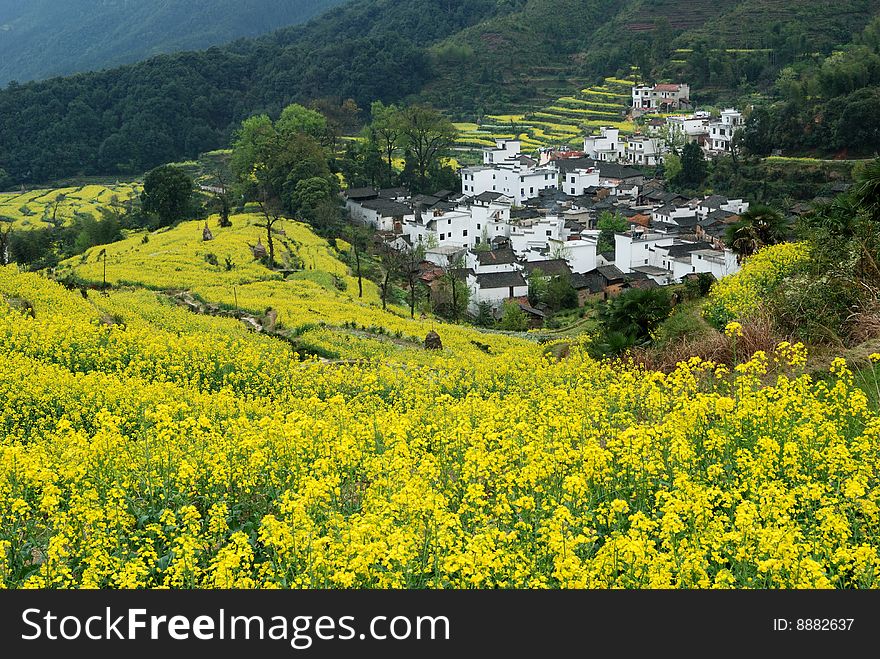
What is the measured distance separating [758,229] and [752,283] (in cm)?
511

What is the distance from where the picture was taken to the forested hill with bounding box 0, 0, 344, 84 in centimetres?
15225

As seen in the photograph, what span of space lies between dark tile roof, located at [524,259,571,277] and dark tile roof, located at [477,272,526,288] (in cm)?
141

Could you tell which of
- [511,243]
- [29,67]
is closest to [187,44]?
[29,67]

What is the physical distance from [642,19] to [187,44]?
81701mm

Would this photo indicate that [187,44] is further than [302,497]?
Yes

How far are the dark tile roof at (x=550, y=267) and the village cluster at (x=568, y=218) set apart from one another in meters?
0.05

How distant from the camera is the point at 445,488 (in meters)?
7.13

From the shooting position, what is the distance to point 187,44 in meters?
148

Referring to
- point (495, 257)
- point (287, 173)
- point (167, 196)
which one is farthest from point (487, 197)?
point (167, 196)

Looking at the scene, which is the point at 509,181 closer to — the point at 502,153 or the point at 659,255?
the point at 502,153

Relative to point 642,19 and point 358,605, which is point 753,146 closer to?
point 642,19

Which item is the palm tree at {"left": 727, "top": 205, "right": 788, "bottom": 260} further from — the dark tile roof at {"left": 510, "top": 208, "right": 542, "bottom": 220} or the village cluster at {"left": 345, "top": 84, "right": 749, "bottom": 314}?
the dark tile roof at {"left": 510, "top": 208, "right": 542, "bottom": 220}

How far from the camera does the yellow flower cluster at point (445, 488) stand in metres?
5.40

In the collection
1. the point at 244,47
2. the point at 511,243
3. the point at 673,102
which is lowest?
the point at 511,243
